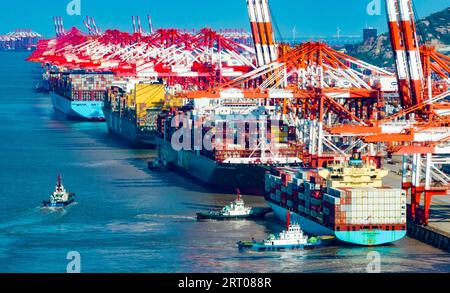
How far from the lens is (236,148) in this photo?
56.3 meters

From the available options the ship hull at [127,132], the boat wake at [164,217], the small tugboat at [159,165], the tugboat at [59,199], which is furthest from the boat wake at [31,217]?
the ship hull at [127,132]

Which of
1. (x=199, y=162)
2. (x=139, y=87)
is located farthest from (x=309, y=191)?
(x=139, y=87)

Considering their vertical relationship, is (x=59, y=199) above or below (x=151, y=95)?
below

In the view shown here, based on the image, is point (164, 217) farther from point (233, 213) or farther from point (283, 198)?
point (283, 198)

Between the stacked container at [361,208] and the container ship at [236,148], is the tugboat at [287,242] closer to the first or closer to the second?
the stacked container at [361,208]

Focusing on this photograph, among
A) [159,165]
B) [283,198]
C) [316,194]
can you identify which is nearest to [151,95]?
[159,165]

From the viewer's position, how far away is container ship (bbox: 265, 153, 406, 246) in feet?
133

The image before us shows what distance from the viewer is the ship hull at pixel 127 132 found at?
77.9 meters

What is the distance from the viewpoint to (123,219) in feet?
153

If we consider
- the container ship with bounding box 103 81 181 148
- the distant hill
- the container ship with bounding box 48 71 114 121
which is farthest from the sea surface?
the distant hill

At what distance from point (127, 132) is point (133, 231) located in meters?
38.7

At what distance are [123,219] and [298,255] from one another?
356 inches

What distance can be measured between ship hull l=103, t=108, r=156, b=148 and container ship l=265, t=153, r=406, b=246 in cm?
3348

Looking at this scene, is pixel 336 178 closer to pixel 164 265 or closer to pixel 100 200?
pixel 164 265
